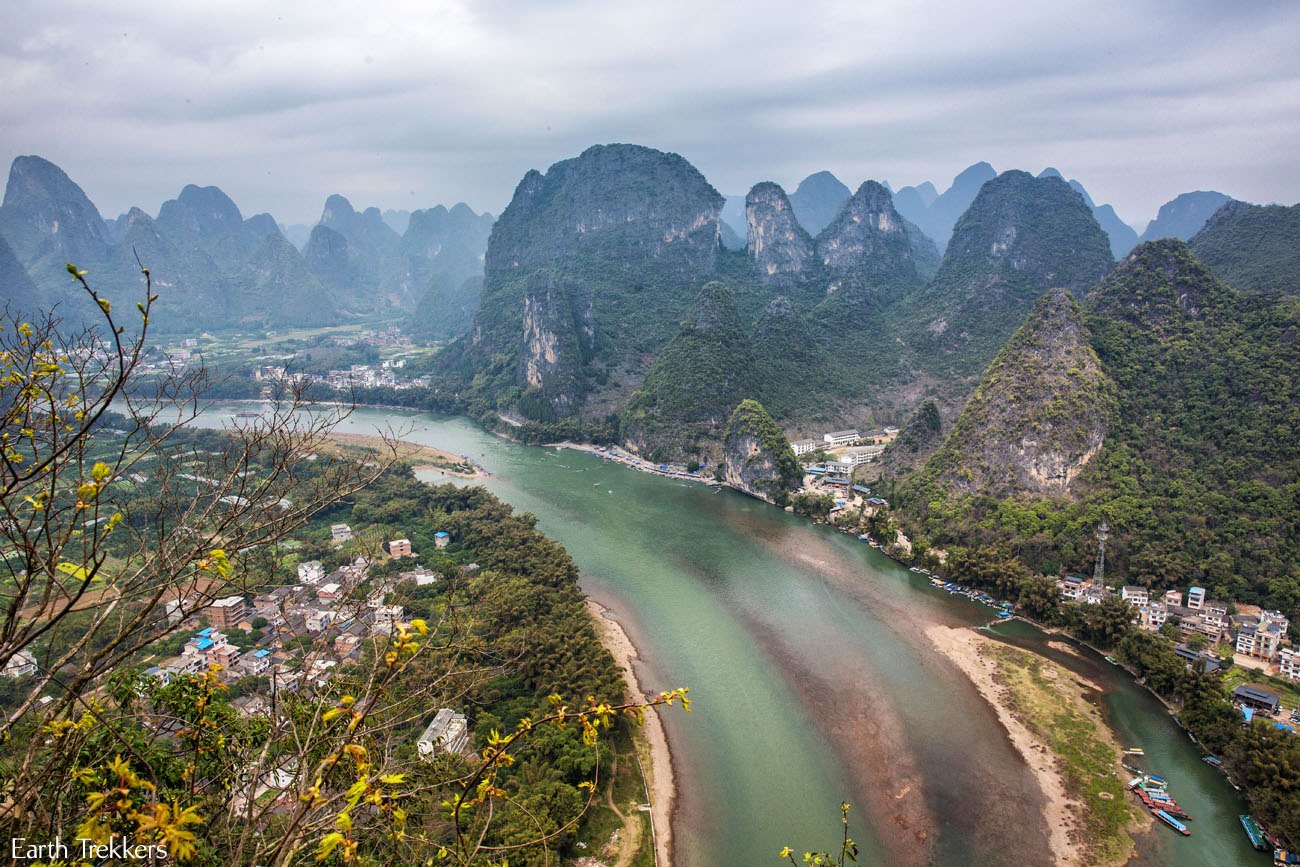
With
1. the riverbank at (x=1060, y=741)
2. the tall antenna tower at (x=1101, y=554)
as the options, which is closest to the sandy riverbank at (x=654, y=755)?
the riverbank at (x=1060, y=741)

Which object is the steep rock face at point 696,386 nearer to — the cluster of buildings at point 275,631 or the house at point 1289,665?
the cluster of buildings at point 275,631

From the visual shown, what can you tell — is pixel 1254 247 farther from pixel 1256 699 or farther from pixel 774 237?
pixel 1256 699

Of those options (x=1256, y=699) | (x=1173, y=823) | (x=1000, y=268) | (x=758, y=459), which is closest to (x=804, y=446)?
(x=758, y=459)

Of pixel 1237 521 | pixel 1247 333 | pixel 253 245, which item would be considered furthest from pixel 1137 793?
pixel 253 245

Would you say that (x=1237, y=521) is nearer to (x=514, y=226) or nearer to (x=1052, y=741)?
(x=1052, y=741)

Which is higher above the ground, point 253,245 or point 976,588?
point 253,245

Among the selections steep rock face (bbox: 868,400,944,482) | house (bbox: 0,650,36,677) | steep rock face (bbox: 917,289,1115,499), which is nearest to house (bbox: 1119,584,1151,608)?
steep rock face (bbox: 917,289,1115,499)

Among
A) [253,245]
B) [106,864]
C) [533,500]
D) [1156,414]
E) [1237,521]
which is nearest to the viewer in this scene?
[106,864]

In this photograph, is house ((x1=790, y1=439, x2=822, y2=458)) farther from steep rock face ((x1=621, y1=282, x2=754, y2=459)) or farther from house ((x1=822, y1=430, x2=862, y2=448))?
steep rock face ((x1=621, y1=282, x2=754, y2=459))
